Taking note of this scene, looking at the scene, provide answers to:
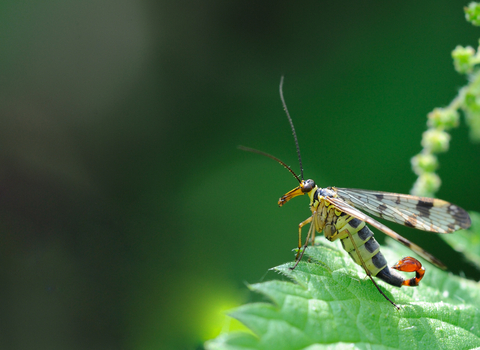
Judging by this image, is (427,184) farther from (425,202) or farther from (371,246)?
(371,246)

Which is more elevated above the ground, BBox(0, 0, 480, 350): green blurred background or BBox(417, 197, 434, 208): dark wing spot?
BBox(0, 0, 480, 350): green blurred background

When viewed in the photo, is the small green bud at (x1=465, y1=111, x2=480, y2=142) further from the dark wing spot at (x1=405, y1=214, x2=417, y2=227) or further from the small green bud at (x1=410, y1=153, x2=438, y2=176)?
the dark wing spot at (x1=405, y1=214, x2=417, y2=227)

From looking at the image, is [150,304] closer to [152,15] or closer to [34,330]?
[34,330]

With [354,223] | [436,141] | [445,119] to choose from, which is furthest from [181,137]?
[445,119]

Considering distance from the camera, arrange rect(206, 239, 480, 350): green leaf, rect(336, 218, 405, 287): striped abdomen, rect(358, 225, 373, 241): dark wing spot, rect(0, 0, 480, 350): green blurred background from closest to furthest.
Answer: rect(206, 239, 480, 350): green leaf → rect(336, 218, 405, 287): striped abdomen → rect(358, 225, 373, 241): dark wing spot → rect(0, 0, 480, 350): green blurred background

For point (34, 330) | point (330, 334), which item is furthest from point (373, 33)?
point (34, 330)

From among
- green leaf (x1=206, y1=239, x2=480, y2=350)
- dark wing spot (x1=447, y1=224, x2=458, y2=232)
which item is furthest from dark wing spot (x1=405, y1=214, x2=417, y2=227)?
green leaf (x1=206, y1=239, x2=480, y2=350)
